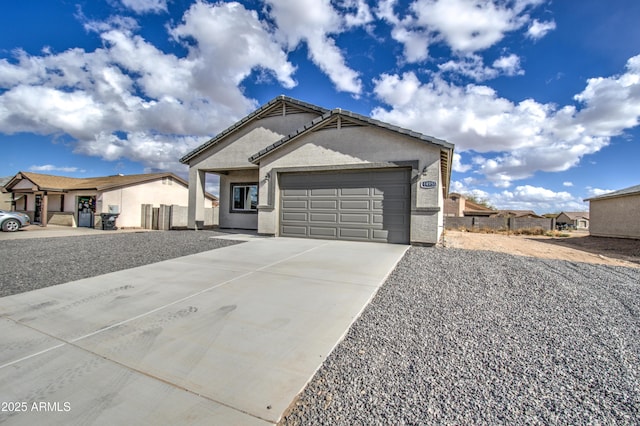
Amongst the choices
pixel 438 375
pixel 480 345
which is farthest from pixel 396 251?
pixel 438 375

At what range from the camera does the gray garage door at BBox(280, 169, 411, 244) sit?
31.3 feet

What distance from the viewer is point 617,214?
16.8 meters

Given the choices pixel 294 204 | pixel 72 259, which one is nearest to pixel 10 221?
pixel 72 259

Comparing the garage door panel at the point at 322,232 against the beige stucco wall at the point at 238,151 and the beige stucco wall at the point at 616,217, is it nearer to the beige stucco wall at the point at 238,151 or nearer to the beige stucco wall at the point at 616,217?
the beige stucco wall at the point at 238,151

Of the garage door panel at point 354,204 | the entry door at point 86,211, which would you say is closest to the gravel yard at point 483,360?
the garage door panel at point 354,204

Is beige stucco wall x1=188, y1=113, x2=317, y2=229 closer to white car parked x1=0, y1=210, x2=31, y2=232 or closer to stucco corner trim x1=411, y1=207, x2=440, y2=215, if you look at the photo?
stucco corner trim x1=411, y1=207, x2=440, y2=215

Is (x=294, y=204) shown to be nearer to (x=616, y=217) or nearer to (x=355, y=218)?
(x=355, y=218)

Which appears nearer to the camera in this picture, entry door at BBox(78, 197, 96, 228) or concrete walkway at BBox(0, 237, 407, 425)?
concrete walkway at BBox(0, 237, 407, 425)

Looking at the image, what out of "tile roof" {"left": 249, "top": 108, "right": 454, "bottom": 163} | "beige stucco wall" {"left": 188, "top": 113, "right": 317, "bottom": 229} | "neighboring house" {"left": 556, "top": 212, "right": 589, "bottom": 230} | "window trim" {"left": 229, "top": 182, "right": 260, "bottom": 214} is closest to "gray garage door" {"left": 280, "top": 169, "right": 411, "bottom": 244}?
"tile roof" {"left": 249, "top": 108, "right": 454, "bottom": 163}

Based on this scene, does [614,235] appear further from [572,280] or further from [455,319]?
[455,319]

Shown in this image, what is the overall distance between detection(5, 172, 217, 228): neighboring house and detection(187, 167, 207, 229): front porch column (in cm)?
658

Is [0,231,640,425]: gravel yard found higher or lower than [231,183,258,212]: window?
lower

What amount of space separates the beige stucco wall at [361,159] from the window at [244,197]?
A: 3885 millimetres

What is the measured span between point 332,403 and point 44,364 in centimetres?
272
